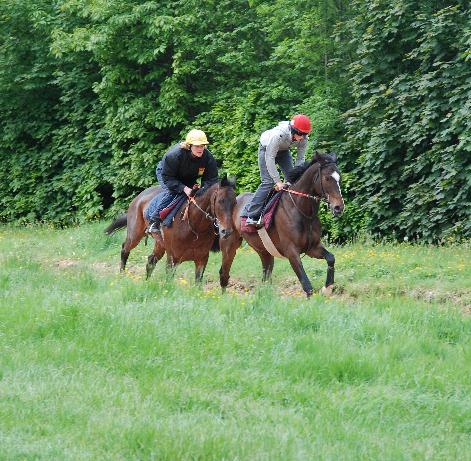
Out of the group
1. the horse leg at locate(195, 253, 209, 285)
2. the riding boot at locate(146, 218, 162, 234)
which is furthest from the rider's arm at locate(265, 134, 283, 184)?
the riding boot at locate(146, 218, 162, 234)

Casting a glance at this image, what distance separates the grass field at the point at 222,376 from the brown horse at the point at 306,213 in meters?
1.70

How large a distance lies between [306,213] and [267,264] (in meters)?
1.61

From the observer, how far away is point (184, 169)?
523 inches

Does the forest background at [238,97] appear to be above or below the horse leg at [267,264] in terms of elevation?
above

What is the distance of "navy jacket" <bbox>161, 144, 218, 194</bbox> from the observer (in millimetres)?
13070

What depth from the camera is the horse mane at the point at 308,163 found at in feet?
39.8

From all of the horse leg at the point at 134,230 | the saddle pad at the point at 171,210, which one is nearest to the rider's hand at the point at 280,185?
the saddle pad at the point at 171,210

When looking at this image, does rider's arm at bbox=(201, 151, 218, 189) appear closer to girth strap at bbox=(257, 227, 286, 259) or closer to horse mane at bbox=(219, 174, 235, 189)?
horse mane at bbox=(219, 174, 235, 189)

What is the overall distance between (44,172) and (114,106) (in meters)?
4.79

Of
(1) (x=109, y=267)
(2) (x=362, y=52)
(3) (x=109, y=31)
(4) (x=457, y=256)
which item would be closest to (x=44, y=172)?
(3) (x=109, y=31)

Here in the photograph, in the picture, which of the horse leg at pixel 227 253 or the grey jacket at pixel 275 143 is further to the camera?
the horse leg at pixel 227 253

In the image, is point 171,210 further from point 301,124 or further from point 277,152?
point 301,124

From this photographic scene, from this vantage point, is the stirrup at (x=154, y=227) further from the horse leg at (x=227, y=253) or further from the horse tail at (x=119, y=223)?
the horse tail at (x=119, y=223)

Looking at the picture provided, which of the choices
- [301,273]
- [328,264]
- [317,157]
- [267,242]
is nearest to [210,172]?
[267,242]
